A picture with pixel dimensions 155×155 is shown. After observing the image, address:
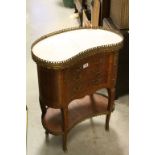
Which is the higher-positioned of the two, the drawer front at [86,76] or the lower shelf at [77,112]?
the drawer front at [86,76]

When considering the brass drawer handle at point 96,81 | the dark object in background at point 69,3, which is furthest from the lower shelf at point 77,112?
the dark object in background at point 69,3

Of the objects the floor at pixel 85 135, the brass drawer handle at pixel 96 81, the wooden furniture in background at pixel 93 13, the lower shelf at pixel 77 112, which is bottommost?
the floor at pixel 85 135

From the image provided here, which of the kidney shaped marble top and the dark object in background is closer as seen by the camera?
the kidney shaped marble top

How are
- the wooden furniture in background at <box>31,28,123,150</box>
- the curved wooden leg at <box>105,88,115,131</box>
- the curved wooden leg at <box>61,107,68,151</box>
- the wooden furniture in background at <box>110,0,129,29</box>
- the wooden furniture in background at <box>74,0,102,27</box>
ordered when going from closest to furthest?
1. the wooden furniture in background at <box>31,28,123,150</box>
2. the curved wooden leg at <box>61,107,68,151</box>
3. the curved wooden leg at <box>105,88,115,131</box>
4. the wooden furniture in background at <box>110,0,129,29</box>
5. the wooden furniture in background at <box>74,0,102,27</box>

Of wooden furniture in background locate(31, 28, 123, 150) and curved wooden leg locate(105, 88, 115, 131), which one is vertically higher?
wooden furniture in background locate(31, 28, 123, 150)

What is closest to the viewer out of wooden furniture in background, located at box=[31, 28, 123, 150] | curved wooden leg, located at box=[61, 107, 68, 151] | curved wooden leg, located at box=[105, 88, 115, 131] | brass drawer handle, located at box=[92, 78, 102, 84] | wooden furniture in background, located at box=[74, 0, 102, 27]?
wooden furniture in background, located at box=[31, 28, 123, 150]

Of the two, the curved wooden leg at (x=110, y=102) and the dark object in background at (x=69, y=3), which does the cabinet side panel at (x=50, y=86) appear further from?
the dark object in background at (x=69, y=3)

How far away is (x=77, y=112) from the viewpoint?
83.0 inches

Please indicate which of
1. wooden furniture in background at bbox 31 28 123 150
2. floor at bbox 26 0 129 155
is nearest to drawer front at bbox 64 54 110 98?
wooden furniture in background at bbox 31 28 123 150

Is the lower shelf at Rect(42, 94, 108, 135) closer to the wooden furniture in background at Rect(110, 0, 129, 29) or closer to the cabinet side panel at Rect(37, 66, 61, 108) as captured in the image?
the cabinet side panel at Rect(37, 66, 61, 108)

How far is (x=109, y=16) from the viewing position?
2609mm

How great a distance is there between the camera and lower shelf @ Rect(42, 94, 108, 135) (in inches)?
78.0

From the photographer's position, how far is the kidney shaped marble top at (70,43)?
1.70 meters
